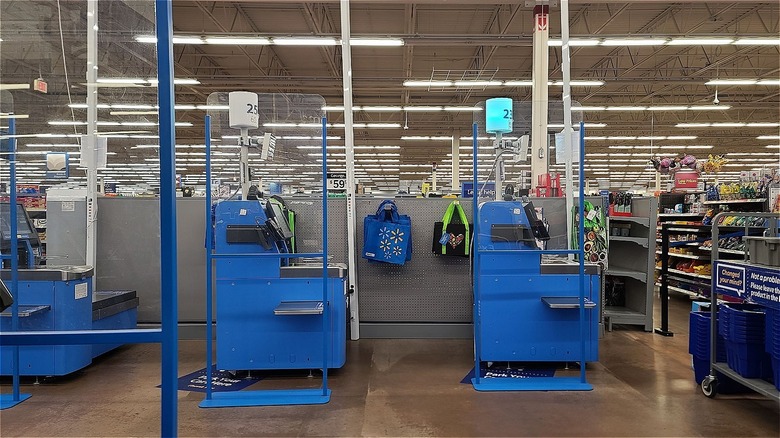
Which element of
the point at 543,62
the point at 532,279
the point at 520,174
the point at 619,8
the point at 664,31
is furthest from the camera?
the point at 664,31

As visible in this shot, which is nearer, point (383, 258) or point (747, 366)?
point (747, 366)

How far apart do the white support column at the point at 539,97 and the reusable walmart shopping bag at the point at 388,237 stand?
1747mm

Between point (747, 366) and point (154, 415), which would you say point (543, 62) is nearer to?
point (747, 366)

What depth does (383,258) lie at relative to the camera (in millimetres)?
5242

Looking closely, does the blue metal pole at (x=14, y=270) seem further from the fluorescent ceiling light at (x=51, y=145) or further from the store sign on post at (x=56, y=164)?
the fluorescent ceiling light at (x=51, y=145)

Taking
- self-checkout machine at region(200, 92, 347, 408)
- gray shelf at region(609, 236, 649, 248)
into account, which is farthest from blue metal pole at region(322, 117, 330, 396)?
gray shelf at region(609, 236, 649, 248)

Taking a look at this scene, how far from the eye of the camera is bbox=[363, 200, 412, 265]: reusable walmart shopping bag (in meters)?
5.24

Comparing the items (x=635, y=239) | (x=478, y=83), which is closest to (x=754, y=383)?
(x=635, y=239)

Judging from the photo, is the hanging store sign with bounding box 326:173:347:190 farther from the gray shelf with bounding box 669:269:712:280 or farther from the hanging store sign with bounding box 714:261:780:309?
the gray shelf with bounding box 669:269:712:280

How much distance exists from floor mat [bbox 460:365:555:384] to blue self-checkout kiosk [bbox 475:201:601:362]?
0.11 meters

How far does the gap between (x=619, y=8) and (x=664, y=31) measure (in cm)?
234

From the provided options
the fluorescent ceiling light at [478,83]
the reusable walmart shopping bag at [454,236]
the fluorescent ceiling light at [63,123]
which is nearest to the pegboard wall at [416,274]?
Result: the reusable walmart shopping bag at [454,236]

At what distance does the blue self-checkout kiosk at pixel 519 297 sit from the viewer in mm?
4383

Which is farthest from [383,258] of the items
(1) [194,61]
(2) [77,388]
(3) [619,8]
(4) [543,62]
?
(1) [194,61]
